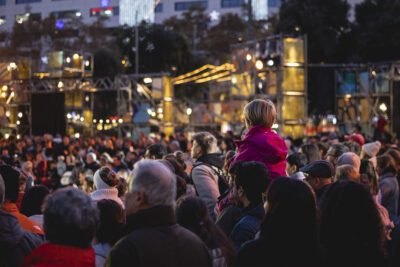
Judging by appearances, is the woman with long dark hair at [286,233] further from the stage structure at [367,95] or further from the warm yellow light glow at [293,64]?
the stage structure at [367,95]

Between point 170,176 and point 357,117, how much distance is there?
28.9 meters

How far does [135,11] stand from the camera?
48.1 m

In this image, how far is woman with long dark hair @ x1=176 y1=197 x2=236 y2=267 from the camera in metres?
4.49

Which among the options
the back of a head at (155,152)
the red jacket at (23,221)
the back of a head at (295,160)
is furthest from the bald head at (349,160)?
the red jacket at (23,221)

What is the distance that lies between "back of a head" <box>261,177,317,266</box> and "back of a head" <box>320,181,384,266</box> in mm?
219

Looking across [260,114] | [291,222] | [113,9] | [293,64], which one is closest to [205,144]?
[260,114]

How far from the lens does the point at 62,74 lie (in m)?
36.7

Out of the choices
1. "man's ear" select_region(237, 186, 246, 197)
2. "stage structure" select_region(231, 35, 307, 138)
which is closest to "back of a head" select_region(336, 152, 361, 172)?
"man's ear" select_region(237, 186, 246, 197)

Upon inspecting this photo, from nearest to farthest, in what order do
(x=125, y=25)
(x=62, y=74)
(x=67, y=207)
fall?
(x=67, y=207) < (x=62, y=74) < (x=125, y=25)

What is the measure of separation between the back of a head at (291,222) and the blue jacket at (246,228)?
44.5 inches

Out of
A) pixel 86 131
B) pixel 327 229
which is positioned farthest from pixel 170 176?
pixel 86 131

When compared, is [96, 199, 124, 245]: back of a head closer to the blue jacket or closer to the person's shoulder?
the blue jacket

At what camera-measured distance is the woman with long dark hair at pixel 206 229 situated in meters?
4.49

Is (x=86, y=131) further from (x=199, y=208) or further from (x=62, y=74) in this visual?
(x=199, y=208)
